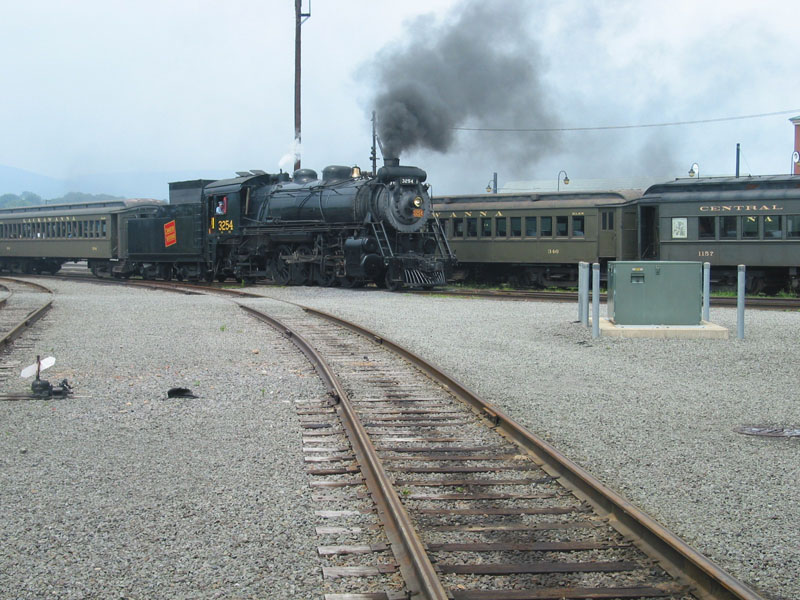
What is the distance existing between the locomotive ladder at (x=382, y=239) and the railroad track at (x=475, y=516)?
15.1m

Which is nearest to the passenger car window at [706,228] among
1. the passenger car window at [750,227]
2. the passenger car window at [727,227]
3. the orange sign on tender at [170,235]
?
the passenger car window at [727,227]

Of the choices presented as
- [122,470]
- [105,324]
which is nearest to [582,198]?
[105,324]

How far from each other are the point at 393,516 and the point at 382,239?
18.8 meters

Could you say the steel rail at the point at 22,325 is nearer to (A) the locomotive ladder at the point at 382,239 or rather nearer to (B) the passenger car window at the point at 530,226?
(A) the locomotive ladder at the point at 382,239

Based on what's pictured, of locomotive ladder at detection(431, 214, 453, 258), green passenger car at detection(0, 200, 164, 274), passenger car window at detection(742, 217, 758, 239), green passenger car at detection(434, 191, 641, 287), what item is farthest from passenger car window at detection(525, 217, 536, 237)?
green passenger car at detection(0, 200, 164, 274)

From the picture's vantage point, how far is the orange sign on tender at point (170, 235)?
96.1 ft

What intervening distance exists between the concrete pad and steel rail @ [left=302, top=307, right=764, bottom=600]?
611cm

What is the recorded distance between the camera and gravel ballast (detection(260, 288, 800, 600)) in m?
4.47

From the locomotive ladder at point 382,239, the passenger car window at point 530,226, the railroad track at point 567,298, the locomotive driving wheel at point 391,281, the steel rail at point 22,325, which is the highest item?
the passenger car window at point 530,226

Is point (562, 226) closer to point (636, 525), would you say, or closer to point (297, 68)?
point (297, 68)

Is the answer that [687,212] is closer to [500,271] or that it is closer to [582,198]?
[582,198]

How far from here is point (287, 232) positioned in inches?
981

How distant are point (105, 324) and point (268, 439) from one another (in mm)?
9309

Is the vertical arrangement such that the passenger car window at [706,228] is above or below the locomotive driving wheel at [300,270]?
above
